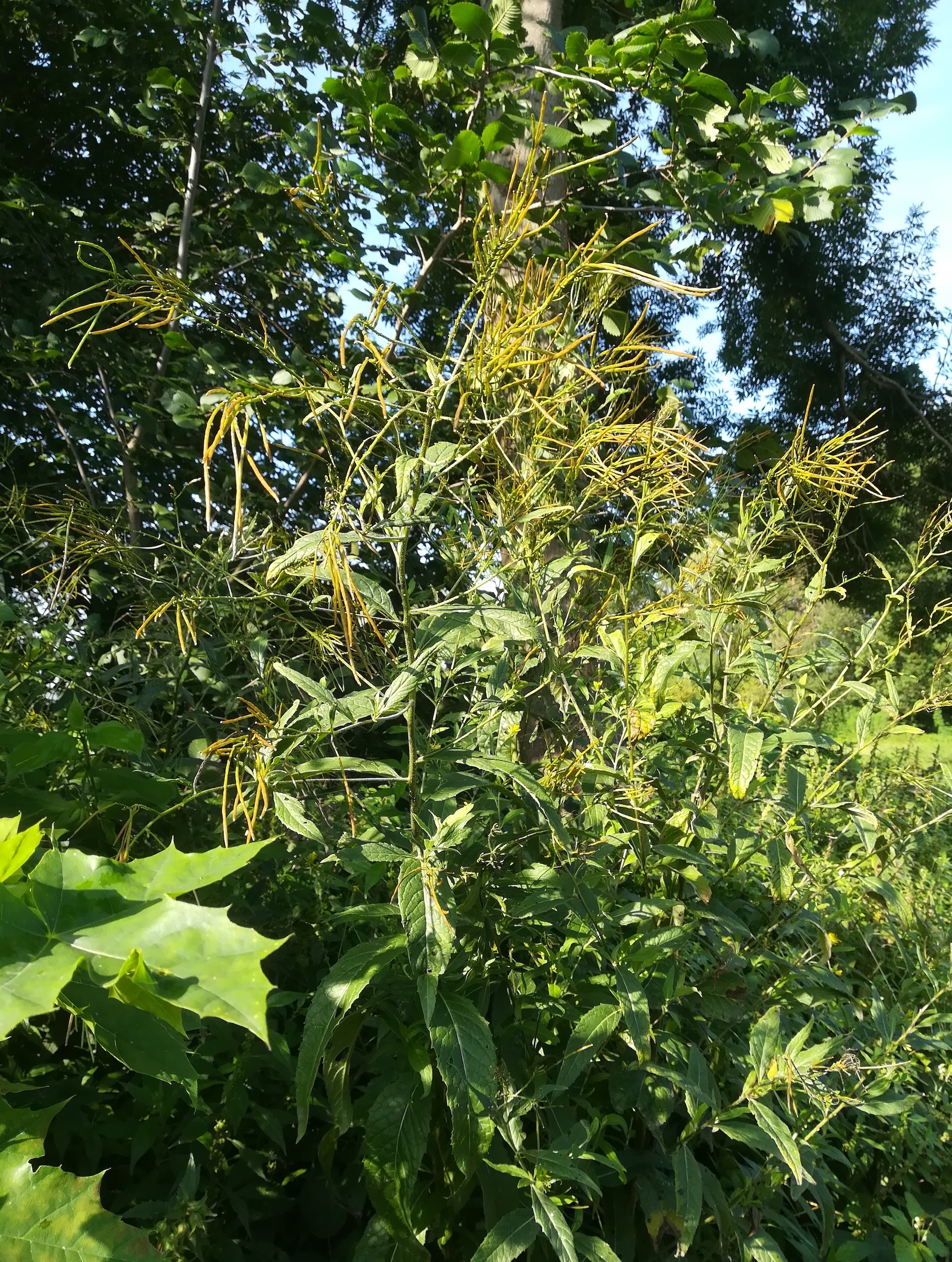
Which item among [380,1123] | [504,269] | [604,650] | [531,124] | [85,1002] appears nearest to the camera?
[85,1002]

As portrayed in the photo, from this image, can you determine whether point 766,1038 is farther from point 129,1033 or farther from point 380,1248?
point 129,1033

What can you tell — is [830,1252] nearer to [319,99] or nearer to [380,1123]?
[380,1123]

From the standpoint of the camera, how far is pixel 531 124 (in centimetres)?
241

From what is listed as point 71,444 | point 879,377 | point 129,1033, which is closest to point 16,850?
point 129,1033

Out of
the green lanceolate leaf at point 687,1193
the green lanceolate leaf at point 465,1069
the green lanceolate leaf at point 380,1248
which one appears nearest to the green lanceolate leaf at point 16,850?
the green lanceolate leaf at point 465,1069

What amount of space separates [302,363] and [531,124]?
955 millimetres

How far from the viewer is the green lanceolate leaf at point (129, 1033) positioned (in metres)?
0.61

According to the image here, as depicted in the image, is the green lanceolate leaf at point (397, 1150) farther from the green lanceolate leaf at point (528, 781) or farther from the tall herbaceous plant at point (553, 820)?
the green lanceolate leaf at point (528, 781)

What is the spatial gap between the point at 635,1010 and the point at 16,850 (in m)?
0.82

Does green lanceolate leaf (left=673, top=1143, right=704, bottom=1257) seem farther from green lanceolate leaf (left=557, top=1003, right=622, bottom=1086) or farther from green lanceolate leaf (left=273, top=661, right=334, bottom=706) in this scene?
green lanceolate leaf (left=273, top=661, right=334, bottom=706)

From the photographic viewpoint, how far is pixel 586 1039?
1.14 meters

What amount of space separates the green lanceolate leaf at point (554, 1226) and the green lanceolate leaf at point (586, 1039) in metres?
0.13

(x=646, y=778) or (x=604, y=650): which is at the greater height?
(x=604, y=650)

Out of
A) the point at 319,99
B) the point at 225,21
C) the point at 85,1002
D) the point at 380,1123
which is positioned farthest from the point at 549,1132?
the point at 225,21
